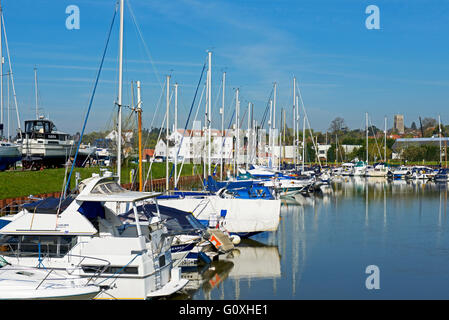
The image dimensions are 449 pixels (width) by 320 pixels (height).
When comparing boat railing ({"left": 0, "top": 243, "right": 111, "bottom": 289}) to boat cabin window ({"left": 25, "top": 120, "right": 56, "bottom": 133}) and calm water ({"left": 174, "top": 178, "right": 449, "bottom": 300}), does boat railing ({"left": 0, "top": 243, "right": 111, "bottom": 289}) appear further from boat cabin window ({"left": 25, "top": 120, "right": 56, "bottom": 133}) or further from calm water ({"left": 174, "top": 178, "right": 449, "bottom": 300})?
boat cabin window ({"left": 25, "top": 120, "right": 56, "bottom": 133})

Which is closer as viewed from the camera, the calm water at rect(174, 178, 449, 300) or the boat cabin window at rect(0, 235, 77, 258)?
the boat cabin window at rect(0, 235, 77, 258)

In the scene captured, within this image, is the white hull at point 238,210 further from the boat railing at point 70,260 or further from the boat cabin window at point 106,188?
the boat railing at point 70,260

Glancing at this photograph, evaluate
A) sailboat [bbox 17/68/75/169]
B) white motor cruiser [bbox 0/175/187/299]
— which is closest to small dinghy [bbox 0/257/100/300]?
white motor cruiser [bbox 0/175/187/299]

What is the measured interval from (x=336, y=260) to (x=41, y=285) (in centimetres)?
1540

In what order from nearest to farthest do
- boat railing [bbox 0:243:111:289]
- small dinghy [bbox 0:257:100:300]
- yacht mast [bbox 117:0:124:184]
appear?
small dinghy [bbox 0:257:100:300], boat railing [bbox 0:243:111:289], yacht mast [bbox 117:0:124:184]

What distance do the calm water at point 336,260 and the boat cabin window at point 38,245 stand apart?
5163 mm

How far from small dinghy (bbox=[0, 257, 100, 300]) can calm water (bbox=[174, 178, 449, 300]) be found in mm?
5194

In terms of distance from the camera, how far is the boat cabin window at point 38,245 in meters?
17.7

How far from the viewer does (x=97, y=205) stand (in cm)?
1894

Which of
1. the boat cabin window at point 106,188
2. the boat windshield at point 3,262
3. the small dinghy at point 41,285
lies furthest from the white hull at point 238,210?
the small dinghy at point 41,285

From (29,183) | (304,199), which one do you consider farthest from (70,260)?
(304,199)

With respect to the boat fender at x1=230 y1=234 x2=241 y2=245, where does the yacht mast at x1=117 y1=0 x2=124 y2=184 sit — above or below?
above

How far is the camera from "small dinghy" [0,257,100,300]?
1534 cm

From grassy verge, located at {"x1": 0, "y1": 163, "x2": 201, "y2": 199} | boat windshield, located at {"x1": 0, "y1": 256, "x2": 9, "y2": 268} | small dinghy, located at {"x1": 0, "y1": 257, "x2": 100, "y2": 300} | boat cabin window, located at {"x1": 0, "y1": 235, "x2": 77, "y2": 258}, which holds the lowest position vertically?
small dinghy, located at {"x1": 0, "y1": 257, "x2": 100, "y2": 300}
